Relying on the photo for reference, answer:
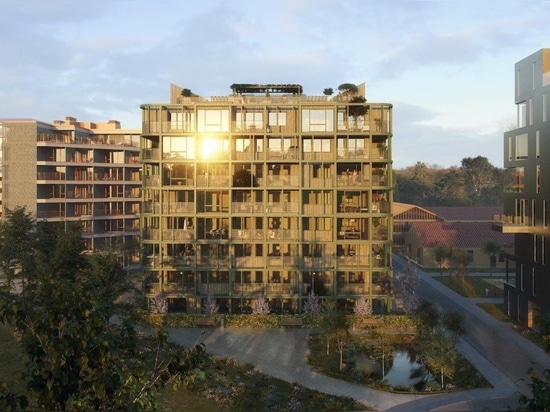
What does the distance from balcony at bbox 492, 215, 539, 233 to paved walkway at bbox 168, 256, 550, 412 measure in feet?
20.4

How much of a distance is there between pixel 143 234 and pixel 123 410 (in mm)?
31939

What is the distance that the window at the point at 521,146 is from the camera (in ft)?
114

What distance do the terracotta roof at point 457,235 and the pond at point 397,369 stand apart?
35.6 metres

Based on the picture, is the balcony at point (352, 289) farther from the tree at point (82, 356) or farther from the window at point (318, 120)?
the tree at point (82, 356)

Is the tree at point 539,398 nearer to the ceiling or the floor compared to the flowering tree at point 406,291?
nearer to the ceiling

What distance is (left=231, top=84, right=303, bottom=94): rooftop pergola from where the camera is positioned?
1558 inches

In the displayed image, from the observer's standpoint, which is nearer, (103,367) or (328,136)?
(103,367)

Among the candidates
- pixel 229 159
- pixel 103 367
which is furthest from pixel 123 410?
pixel 229 159

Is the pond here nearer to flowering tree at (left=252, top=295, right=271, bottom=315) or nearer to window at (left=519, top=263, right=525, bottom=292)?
flowering tree at (left=252, top=295, right=271, bottom=315)

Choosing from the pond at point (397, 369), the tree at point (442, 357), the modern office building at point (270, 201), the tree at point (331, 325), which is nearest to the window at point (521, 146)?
the modern office building at point (270, 201)

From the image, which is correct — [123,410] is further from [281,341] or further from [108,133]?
[108,133]

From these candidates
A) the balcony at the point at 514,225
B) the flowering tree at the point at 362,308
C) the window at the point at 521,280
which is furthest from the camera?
the window at the point at 521,280

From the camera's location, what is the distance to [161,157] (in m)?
38.3

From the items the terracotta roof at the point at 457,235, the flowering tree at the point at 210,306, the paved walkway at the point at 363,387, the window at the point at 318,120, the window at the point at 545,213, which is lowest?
the paved walkway at the point at 363,387
